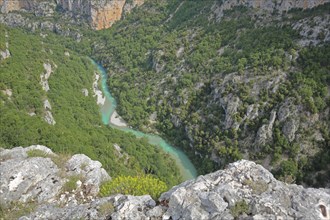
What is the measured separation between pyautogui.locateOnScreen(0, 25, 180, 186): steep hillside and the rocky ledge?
26.1 meters

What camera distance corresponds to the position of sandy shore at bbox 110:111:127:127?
83625 millimetres

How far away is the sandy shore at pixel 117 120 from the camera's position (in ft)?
274

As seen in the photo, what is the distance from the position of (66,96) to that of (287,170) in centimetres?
5153

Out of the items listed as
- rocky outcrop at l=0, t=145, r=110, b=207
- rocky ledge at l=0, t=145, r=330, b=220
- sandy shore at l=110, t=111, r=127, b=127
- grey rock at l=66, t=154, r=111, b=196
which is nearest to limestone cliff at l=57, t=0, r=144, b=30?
sandy shore at l=110, t=111, r=127, b=127

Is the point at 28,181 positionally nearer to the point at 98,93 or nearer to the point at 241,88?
the point at 241,88

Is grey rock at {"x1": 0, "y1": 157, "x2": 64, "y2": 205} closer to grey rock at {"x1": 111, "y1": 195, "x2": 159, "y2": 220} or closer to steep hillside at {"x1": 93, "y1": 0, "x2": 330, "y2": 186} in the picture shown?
grey rock at {"x1": 111, "y1": 195, "x2": 159, "y2": 220}

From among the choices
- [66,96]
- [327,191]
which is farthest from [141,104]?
[327,191]

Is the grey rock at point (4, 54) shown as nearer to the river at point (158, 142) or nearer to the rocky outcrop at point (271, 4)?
the river at point (158, 142)

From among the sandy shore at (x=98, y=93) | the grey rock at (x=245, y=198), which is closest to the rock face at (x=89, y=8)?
the sandy shore at (x=98, y=93)

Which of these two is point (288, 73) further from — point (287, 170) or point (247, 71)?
point (287, 170)

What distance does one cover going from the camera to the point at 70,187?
21156mm

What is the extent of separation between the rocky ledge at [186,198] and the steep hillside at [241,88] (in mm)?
28407

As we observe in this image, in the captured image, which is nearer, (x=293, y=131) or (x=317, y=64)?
(x=293, y=131)

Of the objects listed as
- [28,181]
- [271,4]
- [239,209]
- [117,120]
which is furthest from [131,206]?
[271,4]
